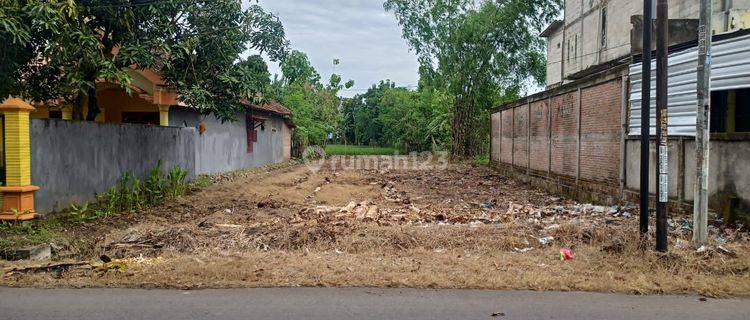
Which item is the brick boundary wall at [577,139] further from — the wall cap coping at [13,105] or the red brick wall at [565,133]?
the wall cap coping at [13,105]

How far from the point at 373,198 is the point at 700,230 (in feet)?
29.2

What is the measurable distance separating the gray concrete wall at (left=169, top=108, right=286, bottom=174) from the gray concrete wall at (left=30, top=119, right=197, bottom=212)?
308 centimetres

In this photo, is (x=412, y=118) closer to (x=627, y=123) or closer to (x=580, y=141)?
(x=580, y=141)

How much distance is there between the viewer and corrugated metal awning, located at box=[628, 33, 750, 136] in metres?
8.12

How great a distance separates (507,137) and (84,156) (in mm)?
17266

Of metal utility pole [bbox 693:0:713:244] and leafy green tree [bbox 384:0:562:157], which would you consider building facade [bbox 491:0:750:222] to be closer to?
metal utility pole [bbox 693:0:713:244]

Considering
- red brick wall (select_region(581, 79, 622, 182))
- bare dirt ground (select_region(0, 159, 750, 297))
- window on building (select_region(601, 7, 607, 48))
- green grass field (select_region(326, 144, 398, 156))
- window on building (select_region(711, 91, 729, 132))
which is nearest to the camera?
bare dirt ground (select_region(0, 159, 750, 297))

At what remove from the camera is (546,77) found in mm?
33656

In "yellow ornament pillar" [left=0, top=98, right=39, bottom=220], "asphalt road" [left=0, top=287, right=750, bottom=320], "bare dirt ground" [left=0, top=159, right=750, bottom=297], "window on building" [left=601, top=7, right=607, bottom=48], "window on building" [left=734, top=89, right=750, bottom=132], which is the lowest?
"asphalt road" [left=0, top=287, right=750, bottom=320]

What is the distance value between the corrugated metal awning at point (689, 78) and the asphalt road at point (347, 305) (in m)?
4.61

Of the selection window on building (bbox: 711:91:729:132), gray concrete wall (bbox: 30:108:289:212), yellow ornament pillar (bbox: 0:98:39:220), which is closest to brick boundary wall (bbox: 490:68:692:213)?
window on building (bbox: 711:91:729:132)

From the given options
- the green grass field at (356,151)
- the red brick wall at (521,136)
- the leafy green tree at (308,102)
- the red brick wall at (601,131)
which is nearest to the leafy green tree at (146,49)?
the red brick wall at (601,131)

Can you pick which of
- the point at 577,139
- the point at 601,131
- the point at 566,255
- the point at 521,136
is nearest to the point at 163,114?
the point at 577,139

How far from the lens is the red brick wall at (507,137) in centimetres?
2248
